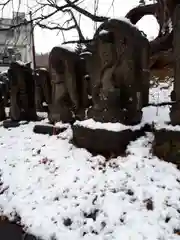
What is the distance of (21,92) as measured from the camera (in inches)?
241

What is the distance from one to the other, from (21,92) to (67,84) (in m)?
1.57

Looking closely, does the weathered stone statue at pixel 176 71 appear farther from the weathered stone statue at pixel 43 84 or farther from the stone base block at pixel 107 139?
the weathered stone statue at pixel 43 84

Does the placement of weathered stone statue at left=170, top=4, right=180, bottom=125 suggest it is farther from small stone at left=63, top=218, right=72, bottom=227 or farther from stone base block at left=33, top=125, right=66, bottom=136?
stone base block at left=33, top=125, right=66, bottom=136

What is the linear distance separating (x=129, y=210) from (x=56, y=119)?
2.57 m

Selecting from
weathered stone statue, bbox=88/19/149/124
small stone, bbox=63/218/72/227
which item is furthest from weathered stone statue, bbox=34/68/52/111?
small stone, bbox=63/218/72/227

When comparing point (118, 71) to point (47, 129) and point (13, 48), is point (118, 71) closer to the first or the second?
point (47, 129)

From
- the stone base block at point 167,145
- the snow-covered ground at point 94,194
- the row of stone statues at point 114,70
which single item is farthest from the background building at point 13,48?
the stone base block at point 167,145

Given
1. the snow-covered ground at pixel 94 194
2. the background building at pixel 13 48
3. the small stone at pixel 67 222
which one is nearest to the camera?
the snow-covered ground at pixel 94 194

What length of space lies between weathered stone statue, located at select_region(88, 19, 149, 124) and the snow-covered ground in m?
0.42

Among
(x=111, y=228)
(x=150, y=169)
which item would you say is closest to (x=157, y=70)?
(x=150, y=169)

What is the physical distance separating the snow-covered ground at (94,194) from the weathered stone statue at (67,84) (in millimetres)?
832

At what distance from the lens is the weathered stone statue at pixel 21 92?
19.8 feet

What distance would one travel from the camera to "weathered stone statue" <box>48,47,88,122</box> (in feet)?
15.7

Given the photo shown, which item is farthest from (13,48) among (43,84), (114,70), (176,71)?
(176,71)
